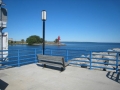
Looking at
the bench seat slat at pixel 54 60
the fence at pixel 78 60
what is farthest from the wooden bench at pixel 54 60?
the fence at pixel 78 60

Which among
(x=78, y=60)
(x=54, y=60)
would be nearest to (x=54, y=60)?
(x=54, y=60)

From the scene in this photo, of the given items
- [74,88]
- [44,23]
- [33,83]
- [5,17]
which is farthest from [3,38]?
[74,88]

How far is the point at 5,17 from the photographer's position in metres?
8.02

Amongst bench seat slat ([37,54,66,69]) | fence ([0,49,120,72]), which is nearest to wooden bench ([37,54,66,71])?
bench seat slat ([37,54,66,69])

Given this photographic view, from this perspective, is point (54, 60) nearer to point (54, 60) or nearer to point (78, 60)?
point (54, 60)

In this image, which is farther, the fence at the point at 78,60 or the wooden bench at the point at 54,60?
the fence at the point at 78,60

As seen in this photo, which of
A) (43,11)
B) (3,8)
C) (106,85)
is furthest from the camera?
(3,8)

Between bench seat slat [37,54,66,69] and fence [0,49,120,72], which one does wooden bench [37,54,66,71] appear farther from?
fence [0,49,120,72]

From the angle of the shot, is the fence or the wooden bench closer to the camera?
the wooden bench

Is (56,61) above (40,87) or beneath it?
above

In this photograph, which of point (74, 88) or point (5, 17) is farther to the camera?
point (5, 17)

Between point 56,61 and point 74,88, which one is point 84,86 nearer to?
point 74,88

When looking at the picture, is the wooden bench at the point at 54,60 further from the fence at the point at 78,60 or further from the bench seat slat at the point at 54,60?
the fence at the point at 78,60

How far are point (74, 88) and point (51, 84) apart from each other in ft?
2.83
